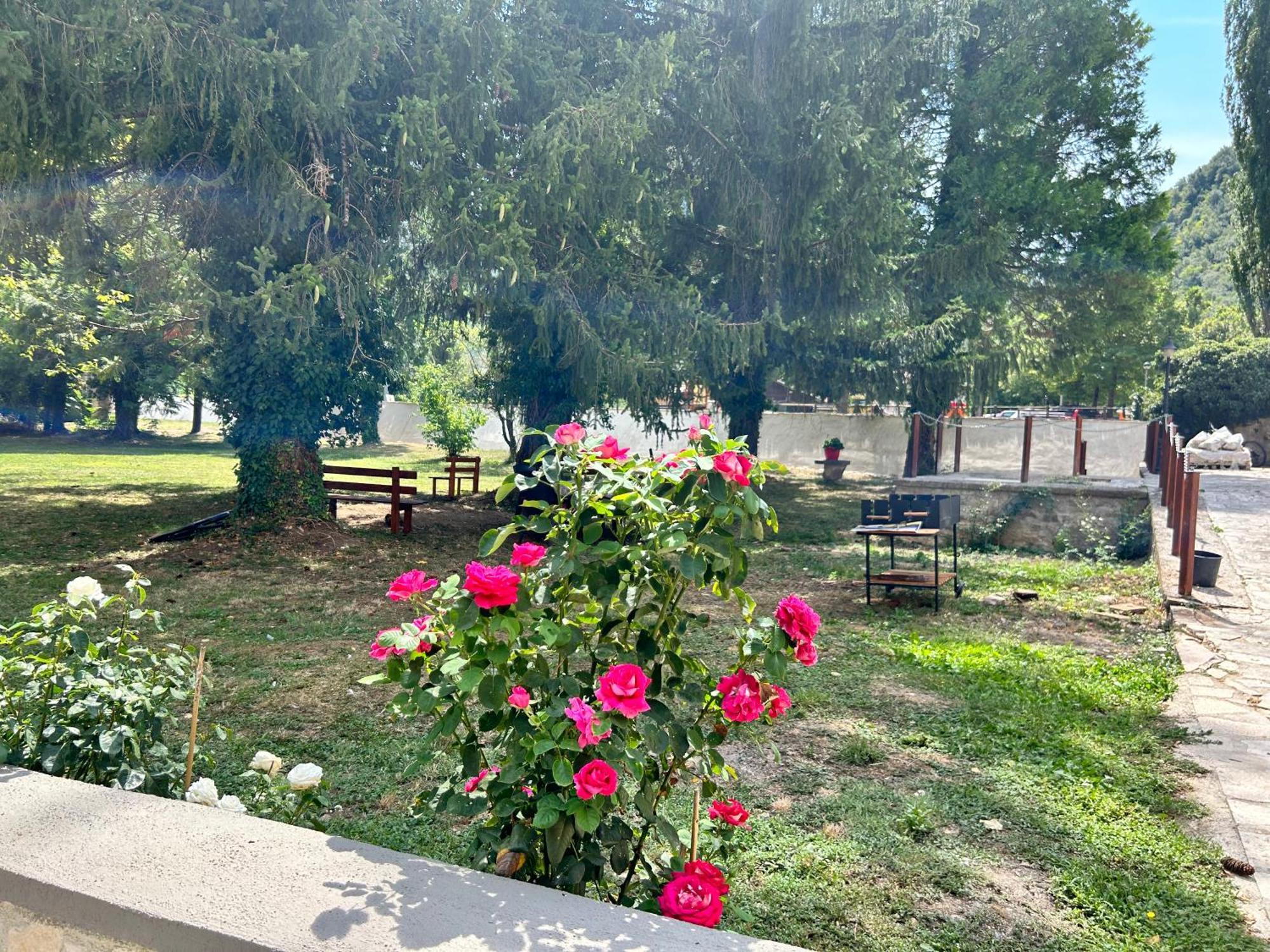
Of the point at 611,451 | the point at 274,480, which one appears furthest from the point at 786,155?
the point at 611,451

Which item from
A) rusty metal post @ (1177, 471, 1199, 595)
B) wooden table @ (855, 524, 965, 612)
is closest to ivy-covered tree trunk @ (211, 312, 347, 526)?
wooden table @ (855, 524, 965, 612)

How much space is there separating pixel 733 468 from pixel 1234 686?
473 centimetres

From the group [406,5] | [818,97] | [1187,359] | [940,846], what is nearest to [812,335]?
[818,97]

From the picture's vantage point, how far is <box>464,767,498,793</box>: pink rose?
93.5 inches

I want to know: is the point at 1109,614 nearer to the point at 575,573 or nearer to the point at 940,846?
the point at 940,846

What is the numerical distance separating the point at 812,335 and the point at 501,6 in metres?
6.76

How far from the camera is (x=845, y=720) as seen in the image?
Result: 5078 mm

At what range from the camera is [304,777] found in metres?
2.58

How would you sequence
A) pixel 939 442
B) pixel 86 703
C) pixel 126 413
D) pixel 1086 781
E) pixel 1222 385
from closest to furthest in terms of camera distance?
pixel 86 703 → pixel 1086 781 → pixel 939 442 → pixel 1222 385 → pixel 126 413

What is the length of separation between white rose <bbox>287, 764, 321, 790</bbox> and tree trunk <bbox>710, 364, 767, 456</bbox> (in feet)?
52.5

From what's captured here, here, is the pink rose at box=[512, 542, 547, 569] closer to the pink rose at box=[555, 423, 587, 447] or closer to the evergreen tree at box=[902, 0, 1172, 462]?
the pink rose at box=[555, 423, 587, 447]

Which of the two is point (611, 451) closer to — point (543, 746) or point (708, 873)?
point (543, 746)

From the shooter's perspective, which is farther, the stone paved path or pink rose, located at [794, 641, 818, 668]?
the stone paved path

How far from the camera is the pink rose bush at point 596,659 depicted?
2.14 meters
